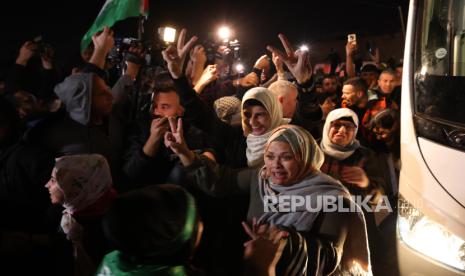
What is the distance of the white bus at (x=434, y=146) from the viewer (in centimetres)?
196

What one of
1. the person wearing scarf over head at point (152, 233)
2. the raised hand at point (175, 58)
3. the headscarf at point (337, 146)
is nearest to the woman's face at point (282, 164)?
the person wearing scarf over head at point (152, 233)

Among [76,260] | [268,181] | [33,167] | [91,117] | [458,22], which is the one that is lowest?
[76,260]

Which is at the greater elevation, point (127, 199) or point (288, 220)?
point (127, 199)

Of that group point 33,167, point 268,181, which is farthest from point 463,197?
point 33,167

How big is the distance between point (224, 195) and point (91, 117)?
109 centimetres

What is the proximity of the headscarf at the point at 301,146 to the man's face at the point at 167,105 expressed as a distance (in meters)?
1.17

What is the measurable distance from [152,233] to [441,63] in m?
1.93

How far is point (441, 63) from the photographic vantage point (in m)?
2.46

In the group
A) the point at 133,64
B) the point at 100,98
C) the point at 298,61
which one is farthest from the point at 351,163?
the point at 133,64

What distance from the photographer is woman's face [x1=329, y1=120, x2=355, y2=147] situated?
3279mm

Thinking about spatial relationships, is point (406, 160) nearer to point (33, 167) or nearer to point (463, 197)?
point (463, 197)

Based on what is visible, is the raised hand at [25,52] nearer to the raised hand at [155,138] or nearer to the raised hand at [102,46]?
the raised hand at [102,46]

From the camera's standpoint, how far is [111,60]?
5426mm

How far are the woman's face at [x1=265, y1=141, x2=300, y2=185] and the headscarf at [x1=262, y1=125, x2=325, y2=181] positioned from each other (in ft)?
0.08
